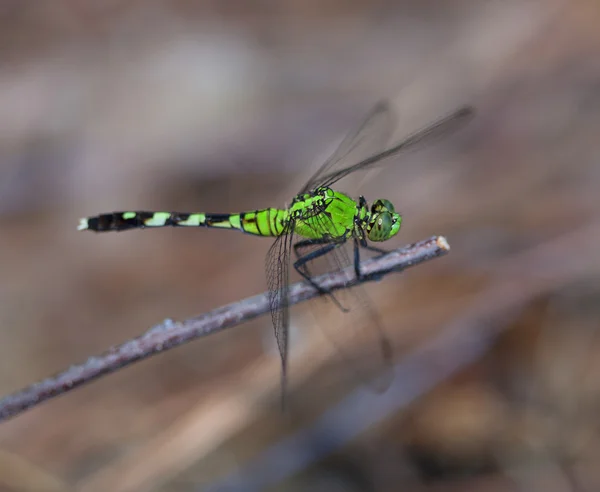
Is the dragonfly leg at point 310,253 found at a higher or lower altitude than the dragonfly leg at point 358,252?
higher

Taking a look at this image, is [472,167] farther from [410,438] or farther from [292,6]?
[292,6]

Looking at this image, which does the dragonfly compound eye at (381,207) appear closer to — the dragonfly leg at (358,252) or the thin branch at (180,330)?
the dragonfly leg at (358,252)

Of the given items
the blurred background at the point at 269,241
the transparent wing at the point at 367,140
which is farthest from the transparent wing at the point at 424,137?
the blurred background at the point at 269,241

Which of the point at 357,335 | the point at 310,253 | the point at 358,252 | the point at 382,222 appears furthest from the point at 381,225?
the point at 357,335

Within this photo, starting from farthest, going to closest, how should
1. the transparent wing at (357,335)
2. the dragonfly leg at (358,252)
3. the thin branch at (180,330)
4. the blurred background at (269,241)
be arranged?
the blurred background at (269,241) → the transparent wing at (357,335) → the dragonfly leg at (358,252) → the thin branch at (180,330)

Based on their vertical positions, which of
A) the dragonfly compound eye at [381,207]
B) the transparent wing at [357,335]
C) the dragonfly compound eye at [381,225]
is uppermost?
the dragonfly compound eye at [381,207]

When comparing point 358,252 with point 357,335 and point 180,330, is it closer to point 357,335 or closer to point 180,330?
point 357,335

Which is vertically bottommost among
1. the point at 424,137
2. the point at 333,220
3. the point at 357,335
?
the point at 357,335

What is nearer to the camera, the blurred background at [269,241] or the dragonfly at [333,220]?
the dragonfly at [333,220]

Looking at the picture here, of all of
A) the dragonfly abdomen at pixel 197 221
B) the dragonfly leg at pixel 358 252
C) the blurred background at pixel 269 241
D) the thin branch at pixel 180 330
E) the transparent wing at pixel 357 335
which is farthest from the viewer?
the dragonfly abdomen at pixel 197 221
